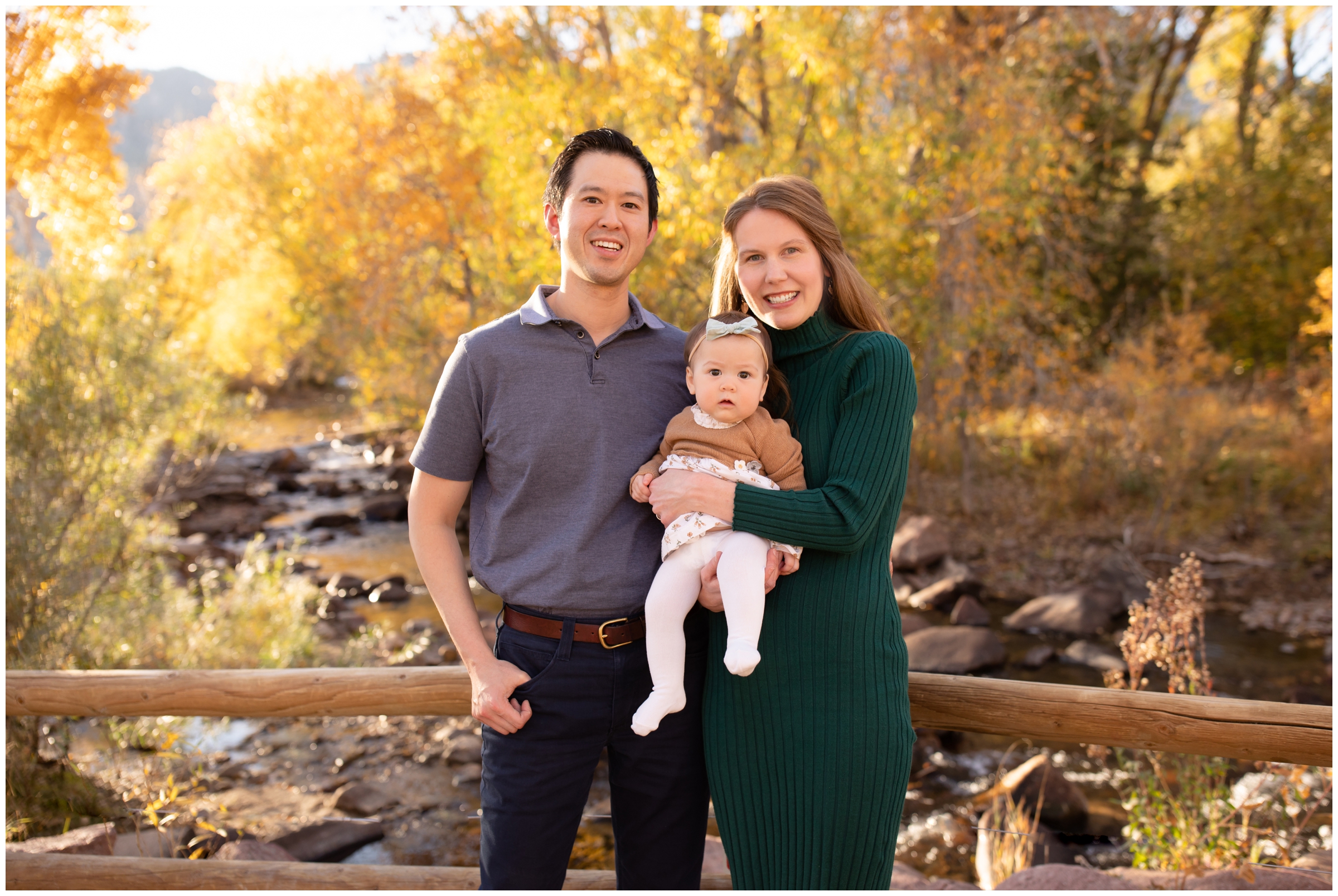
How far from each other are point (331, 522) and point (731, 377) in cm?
1177

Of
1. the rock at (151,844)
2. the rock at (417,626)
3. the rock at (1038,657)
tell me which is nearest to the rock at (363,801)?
the rock at (151,844)

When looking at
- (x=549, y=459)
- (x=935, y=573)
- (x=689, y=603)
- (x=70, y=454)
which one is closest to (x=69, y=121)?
(x=70, y=454)

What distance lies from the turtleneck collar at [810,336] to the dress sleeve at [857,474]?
0.15m

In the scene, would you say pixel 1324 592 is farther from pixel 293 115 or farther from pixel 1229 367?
pixel 293 115

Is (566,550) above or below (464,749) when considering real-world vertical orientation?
above

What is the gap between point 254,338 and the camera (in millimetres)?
23406

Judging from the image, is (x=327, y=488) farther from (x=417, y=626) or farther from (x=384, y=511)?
(x=417, y=626)

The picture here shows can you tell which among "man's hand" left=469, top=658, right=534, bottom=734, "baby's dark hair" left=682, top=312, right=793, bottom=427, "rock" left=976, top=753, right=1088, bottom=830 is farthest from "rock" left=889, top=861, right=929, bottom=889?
"baby's dark hair" left=682, top=312, right=793, bottom=427

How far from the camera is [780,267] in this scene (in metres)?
2.13

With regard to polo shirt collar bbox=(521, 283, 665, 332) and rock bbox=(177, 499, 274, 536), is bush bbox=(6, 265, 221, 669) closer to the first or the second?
polo shirt collar bbox=(521, 283, 665, 332)

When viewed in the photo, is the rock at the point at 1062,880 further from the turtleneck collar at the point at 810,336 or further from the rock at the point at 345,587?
the rock at the point at 345,587

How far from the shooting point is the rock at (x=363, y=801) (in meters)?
5.48

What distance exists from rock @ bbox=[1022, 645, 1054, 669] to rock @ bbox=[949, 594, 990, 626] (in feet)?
2.59

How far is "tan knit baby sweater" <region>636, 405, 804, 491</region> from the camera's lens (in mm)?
2068
